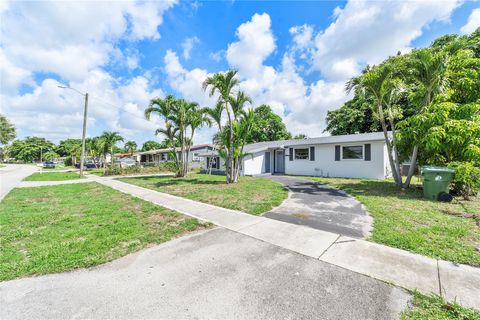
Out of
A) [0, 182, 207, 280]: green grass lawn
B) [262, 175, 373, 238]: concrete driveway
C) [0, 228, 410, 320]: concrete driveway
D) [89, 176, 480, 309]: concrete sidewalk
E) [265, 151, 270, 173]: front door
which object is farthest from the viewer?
[265, 151, 270, 173]: front door

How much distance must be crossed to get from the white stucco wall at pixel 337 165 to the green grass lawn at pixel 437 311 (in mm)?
12287

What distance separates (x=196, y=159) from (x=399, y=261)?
28.9m

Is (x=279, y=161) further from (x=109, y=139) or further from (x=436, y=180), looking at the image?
(x=109, y=139)

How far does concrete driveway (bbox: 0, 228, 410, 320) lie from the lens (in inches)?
84.9

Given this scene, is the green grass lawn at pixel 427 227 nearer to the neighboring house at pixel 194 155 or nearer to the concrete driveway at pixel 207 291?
the concrete driveway at pixel 207 291

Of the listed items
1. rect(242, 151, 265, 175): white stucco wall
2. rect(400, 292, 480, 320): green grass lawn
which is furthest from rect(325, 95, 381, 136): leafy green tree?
rect(400, 292, 480, 320): green grass lawn

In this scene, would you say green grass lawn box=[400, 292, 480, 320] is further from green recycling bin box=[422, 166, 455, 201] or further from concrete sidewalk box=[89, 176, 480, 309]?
green recycling bin box=[422, 166, 455, 201]

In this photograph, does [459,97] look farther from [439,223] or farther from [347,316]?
[347,316]

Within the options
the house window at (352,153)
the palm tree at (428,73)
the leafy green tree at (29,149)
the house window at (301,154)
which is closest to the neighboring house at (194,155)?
the house window at (301,154)

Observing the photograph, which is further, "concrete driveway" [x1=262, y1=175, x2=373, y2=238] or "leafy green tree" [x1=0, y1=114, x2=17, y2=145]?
"leafy green tree" [x1=0, y1=114, x2=17, y2=145]

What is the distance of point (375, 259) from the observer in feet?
10.4

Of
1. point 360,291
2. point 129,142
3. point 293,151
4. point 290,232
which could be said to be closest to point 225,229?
point 290,232

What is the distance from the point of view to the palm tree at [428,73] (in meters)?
7.63

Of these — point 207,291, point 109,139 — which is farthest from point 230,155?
point 109,139
